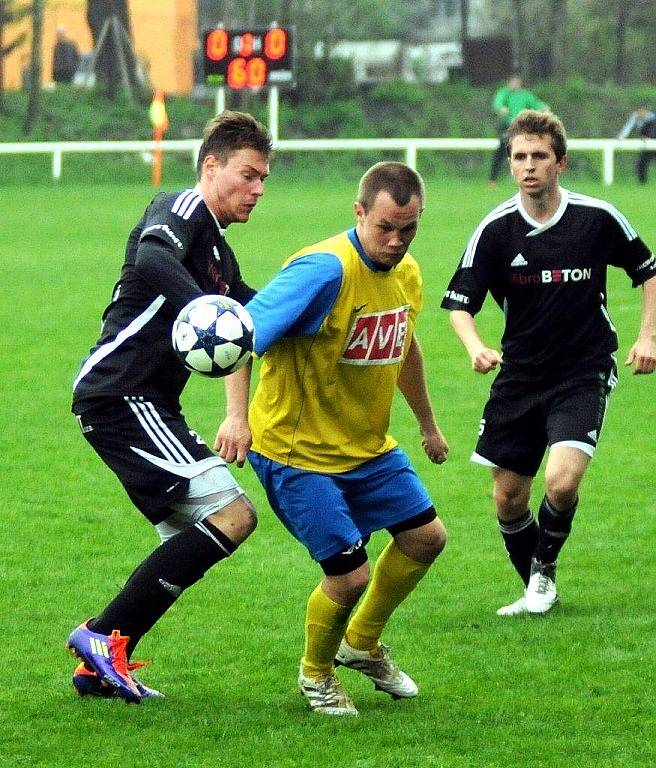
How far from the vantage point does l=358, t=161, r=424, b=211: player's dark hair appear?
16.9ft

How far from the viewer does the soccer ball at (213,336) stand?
5004 mm

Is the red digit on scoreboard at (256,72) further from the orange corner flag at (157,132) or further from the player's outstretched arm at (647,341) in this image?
the player's outstretched arm at (647,341)

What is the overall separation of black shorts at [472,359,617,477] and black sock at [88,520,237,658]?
1715 millimetres

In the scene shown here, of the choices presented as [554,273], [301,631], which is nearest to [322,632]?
[301,631]

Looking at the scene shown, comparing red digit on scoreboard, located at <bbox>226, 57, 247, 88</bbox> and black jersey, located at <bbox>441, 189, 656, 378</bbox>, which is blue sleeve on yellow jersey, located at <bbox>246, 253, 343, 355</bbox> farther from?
red digit on scoreboard, located at <bbox>226, 57, 247, 88</bbox>

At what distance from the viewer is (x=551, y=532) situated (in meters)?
6.79

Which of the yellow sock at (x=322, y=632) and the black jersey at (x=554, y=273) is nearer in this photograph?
the yellow sock at (x=322, y=632)

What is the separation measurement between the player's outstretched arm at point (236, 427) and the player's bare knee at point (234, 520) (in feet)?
0.99

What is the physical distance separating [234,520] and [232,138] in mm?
1252

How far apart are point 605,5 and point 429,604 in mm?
58617

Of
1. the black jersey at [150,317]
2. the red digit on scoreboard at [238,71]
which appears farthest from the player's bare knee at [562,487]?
the red digit on scoreboard at [238,71]

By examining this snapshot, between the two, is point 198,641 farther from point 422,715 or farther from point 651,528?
point 651,528

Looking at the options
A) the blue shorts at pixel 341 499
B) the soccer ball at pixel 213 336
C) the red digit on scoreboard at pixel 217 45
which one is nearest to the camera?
the soccer ball at pixel 213 336

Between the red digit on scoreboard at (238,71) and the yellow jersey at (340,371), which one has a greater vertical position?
→ the yellow jersey at (340,371)
